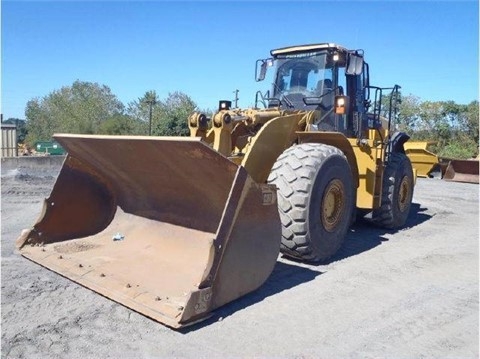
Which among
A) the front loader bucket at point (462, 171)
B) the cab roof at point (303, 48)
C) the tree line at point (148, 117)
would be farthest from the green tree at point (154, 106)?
the cab roof at point (303, 48)

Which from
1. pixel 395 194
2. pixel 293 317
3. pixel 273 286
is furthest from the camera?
pixel 395 194

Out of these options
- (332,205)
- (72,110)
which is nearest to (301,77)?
(332,205)

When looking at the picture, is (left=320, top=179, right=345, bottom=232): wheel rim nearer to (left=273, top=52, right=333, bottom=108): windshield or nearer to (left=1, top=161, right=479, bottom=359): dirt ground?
(left=1, top=161, right=479, bottom=359): dirt ground

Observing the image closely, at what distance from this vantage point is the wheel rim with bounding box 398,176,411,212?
7.34 metres

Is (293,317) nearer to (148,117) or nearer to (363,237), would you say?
(363,237)

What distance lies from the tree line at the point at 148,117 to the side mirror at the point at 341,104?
51.3ft

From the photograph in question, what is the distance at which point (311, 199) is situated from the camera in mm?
4730

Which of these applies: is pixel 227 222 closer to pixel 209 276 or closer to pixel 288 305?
pixel 209 276

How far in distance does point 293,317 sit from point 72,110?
39314mm

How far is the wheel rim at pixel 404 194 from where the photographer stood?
7.34 metres

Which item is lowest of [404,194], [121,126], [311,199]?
[404,194]

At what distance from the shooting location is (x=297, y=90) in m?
6.61

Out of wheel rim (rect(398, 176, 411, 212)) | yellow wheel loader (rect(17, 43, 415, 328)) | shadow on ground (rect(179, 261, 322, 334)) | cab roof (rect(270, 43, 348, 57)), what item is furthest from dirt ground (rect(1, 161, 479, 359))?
cab roof (rect(270, 43, 348, 57))

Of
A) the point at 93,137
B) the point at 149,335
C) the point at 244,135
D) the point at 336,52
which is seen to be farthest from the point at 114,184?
the point at 336,52
